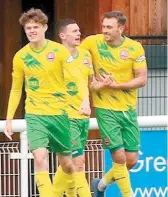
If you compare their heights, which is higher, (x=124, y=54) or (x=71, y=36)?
(x=71, y=36)

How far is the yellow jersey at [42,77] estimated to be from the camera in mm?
12391

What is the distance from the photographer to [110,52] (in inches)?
518

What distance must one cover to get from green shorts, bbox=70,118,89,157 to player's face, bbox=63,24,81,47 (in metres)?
0.78

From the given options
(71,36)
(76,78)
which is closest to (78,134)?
(76,78)

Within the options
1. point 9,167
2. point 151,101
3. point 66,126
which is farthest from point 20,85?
point 151,101

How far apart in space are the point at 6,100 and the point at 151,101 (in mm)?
2009

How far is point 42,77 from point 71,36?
0.92m

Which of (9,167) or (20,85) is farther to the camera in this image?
(9,167)

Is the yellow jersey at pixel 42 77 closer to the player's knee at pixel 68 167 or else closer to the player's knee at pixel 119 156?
the player's knee at pixel 68 167

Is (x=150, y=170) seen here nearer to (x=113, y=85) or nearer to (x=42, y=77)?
(x=113, y=85)

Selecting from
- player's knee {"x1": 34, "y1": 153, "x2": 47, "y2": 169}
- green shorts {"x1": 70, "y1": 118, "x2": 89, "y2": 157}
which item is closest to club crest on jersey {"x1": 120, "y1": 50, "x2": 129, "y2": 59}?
green shorts {"x1": 70, "y1": 118, "x2": 89, "y2": 157}

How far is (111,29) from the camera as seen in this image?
13172 mm

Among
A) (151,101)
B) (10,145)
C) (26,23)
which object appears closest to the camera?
(26,23)

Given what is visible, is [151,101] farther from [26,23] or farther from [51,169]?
[26,23]
